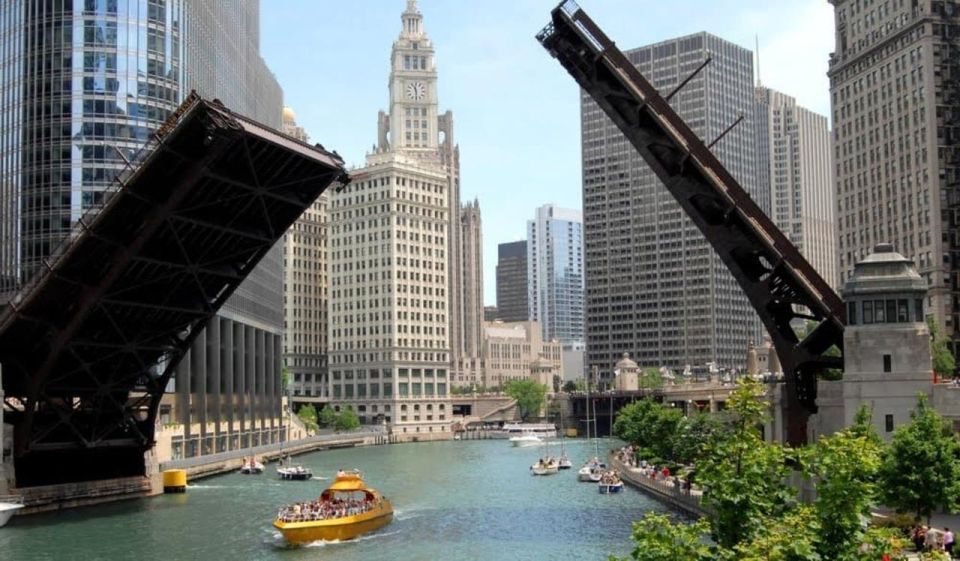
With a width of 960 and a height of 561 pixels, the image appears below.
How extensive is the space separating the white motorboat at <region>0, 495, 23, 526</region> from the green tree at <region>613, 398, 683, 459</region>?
44.9m

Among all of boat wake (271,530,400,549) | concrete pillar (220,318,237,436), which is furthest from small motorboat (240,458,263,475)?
boat wake (271,530,400,549)

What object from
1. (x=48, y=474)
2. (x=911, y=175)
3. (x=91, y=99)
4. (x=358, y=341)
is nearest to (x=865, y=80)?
(x=911, y=175)

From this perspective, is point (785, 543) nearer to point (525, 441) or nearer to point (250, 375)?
point (250, 375)

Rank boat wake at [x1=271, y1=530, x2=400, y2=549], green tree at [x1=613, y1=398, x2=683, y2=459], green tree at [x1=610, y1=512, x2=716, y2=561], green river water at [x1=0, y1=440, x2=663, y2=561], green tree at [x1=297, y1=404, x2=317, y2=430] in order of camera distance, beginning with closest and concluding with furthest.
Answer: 1. green tree at [x1=610, y1=512, x2=716, y2=561]
2. green river water at [x1=0, y1=440, x2=663, y2=561]
3. boat wake at [x1=271, y1=530, x2=400, y2=549]
4. green tree at [x1=613, y1=398, x2=683, y2=459]
5. green tree at [x1=297, y1=404, x2=317, y2=430]

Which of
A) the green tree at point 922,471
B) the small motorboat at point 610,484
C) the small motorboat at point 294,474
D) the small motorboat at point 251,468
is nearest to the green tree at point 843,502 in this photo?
the green tree at point 922,471

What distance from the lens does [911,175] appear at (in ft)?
359

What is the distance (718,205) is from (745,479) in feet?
87.7

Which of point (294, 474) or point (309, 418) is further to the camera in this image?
point (309, 418)

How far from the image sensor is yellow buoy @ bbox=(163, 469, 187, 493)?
71688 millimetres

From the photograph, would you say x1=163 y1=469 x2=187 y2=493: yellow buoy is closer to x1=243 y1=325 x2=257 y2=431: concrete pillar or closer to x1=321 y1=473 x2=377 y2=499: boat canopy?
x1=321 y1=473 x2=377 y2=499: boat canopy

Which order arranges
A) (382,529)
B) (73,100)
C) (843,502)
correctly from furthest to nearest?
(73,100), (382,529), (843,502)

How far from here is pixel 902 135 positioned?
11106cm

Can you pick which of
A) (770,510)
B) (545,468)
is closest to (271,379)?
(545,468)

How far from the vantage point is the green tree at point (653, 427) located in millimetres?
87062
